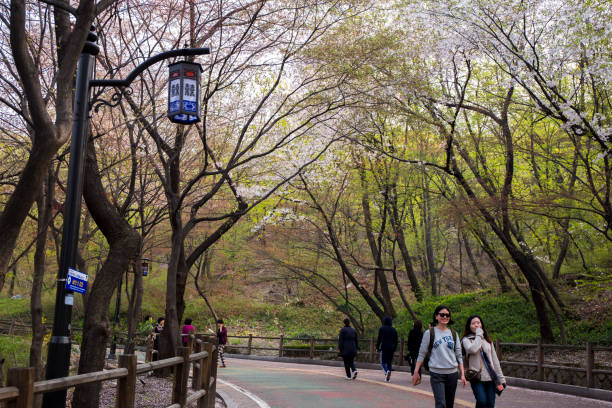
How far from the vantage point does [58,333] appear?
6254mm

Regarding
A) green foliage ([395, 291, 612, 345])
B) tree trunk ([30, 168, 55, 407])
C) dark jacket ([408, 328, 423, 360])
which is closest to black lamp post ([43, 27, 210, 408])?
tree trunk ([30, 168, 55, 407])

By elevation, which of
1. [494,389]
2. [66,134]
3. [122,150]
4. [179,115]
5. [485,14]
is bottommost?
[494,389]

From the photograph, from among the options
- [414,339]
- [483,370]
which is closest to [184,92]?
[483,370]

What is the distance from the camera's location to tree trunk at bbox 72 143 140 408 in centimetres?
877

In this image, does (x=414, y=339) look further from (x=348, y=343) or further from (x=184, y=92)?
(x=184, y=92)

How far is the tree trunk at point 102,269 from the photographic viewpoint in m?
8.77

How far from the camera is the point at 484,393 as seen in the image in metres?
7.25

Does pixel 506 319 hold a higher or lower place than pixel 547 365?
higher

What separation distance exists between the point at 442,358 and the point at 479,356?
1.59 feet

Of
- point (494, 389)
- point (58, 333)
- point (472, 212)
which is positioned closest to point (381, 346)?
point (472, 212)

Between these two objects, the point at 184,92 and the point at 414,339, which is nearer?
the point at 184,92

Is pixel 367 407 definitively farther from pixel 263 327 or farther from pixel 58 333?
pixel 263 327

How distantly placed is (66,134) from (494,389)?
628 centimetres

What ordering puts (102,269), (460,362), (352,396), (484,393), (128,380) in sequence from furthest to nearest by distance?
1. (352,396)
2. (102,269)
3. (460,362)
4. (484,393)
5. (128,380)
